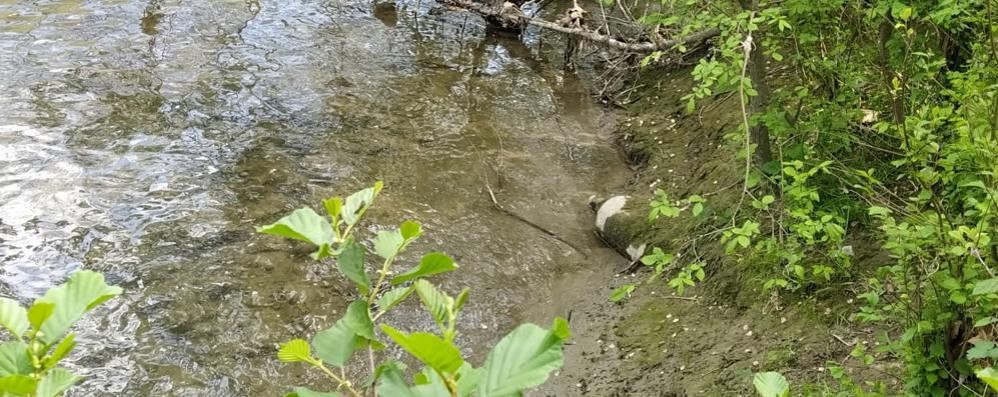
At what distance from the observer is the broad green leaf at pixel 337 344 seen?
958mm

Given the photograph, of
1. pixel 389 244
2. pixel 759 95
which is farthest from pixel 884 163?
pixel 389 244

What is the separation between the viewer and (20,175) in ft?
17.3

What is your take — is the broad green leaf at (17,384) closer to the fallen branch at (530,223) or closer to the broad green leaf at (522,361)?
the broad green leaf at (522,361)

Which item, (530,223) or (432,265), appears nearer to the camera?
(432,265)

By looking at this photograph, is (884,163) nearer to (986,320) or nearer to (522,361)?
(986,320)

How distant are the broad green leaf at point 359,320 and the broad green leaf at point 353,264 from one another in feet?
0.09

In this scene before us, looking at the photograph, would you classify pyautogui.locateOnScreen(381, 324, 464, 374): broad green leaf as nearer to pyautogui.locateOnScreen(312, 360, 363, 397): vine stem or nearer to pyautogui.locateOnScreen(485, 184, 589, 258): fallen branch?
pyautogui.locateOnScreen(312, 360, 363, 397): vine stem

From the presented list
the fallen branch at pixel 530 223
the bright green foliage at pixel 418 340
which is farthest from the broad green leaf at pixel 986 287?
the fallen branch at pixel 530 223

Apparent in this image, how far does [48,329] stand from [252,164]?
16.0 ft

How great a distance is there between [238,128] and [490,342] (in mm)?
2829

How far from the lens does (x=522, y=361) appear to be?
2.53ft

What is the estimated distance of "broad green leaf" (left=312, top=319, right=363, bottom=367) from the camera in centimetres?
96

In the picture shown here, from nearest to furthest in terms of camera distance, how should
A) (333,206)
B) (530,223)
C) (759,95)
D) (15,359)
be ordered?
(15,359), (333,206), (759,95), (530,223)

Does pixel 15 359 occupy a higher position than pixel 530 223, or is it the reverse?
pixel 15 359
